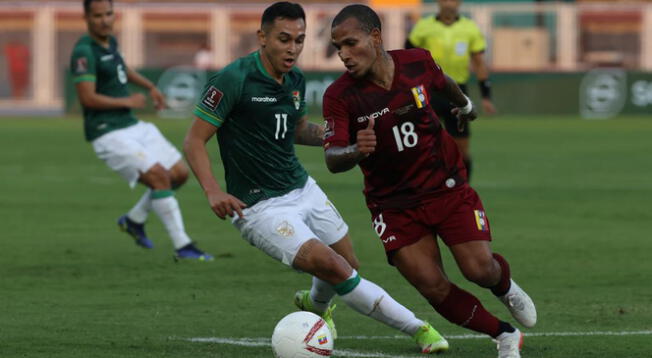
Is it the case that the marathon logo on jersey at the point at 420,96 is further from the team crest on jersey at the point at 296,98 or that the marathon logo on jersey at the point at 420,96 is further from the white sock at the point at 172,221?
the white sock at the point at 172,221

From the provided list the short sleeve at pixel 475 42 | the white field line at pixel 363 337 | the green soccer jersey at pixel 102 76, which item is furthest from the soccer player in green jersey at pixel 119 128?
the short sleeve at pixel 475 42

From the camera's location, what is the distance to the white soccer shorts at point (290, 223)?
25.5ft

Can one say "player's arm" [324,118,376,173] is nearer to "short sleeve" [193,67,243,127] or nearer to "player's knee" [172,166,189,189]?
"short sleeve" [193,67,243,127]

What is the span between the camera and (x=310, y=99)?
119 feet

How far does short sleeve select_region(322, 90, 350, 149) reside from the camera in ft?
24.3

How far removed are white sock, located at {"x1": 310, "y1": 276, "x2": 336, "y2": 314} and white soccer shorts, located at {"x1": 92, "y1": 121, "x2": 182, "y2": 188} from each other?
4.09m

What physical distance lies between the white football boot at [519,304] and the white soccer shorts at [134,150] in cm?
498

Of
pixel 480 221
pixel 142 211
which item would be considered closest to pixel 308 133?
pixel 480 221

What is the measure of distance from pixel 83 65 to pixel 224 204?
4.92 meters

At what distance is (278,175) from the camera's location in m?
8.15

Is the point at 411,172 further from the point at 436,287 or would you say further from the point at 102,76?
the point at 102,76

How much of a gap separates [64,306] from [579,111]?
28.2 meters

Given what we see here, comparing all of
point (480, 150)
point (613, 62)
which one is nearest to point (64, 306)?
point (480, 150)

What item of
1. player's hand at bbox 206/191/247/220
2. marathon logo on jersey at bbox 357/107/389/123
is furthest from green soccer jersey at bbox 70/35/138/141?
marathon logo on jersey at bbox 357/107/389/123
